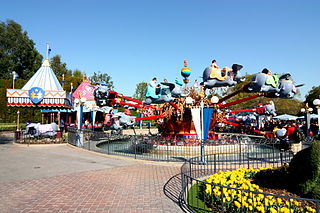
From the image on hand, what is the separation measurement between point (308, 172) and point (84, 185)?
21.0 ft

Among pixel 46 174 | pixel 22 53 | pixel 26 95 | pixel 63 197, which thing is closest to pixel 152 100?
pixel 46 174

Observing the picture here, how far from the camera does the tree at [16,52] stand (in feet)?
160

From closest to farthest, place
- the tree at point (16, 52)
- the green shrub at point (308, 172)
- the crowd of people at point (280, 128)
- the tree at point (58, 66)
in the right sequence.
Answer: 1. the green shrub at point (308, 172)
2. the crowd of people at point (280, 128)
3. the tree at point (16, 52)
4. the tree at point (58, 66)

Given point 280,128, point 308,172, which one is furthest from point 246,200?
point 280,128

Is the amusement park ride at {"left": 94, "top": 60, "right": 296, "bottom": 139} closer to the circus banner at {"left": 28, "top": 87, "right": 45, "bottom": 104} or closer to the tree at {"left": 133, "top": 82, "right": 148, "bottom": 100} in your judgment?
the circus banner at {"left": 28, "top": 87, "right": 45, "bottom": 104}

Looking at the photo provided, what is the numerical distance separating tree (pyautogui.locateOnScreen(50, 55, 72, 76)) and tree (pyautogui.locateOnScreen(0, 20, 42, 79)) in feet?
26.1

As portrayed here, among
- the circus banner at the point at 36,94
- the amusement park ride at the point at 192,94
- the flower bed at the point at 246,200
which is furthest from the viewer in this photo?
the circus banner at the point at 36,94

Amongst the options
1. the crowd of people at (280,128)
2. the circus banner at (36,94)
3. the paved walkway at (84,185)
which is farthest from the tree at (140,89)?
the paved walkway at (84,185)

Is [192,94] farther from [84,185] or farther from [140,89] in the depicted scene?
Result: [140,89]

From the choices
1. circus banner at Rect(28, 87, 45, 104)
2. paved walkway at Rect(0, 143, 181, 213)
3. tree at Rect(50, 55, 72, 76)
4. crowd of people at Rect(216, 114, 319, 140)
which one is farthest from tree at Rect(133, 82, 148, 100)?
paved walkway at Rect(0, 143, 181, 213)

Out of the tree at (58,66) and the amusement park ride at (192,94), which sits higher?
the tree at (58,66)

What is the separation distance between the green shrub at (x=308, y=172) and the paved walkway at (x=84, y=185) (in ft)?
10.1

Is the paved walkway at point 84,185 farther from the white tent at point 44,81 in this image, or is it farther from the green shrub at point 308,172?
the white tent at point 44,81

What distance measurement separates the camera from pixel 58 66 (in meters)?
63.1
